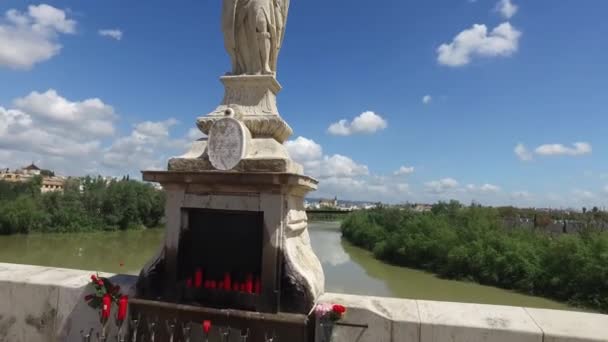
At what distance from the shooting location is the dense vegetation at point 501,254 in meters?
20.2

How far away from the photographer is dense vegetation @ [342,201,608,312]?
2022 cm

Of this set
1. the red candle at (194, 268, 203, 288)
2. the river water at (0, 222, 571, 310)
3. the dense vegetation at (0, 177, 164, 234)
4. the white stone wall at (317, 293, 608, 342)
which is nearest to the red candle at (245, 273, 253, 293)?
the red candle at (194, 268, 203, 288)

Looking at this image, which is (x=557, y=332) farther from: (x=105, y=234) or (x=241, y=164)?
(x=105, y=234)

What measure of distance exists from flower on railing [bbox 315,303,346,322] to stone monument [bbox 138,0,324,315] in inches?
8.8

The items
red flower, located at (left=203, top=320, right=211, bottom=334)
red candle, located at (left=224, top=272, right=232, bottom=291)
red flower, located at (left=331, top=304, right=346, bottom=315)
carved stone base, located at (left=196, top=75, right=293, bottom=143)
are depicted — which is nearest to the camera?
red flower, located at (left=331, top=304, right=346, bottom=315)

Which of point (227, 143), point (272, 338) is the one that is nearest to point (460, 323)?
point (272, 338)

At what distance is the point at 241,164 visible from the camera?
12.6 feet

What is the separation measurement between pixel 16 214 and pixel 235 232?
133 feet

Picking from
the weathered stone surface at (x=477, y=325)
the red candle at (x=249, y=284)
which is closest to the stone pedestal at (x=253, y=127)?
the red candle at (x=249, y=284)

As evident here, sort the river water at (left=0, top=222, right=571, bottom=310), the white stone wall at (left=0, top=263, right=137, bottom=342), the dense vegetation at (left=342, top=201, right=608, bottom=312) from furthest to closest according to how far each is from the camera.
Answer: the river water at (left=0, top=222, right=571, bottom=310) < the dense vegetation at (left=342, top=201, right=608, bottom=312) < the white stone wall at (left=0, top=263, right=137, bottom=342)

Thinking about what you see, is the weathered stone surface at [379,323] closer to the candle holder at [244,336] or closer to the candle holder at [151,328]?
the candle holder at [244,336]

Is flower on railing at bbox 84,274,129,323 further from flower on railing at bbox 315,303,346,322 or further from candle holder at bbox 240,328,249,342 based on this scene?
flower on railing at bbox 315,303,346,322

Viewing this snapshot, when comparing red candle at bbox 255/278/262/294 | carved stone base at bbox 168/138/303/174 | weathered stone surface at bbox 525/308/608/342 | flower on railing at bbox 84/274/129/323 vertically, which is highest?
carved stone base at bbox 168/138/303/174

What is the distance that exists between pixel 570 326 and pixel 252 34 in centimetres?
395
